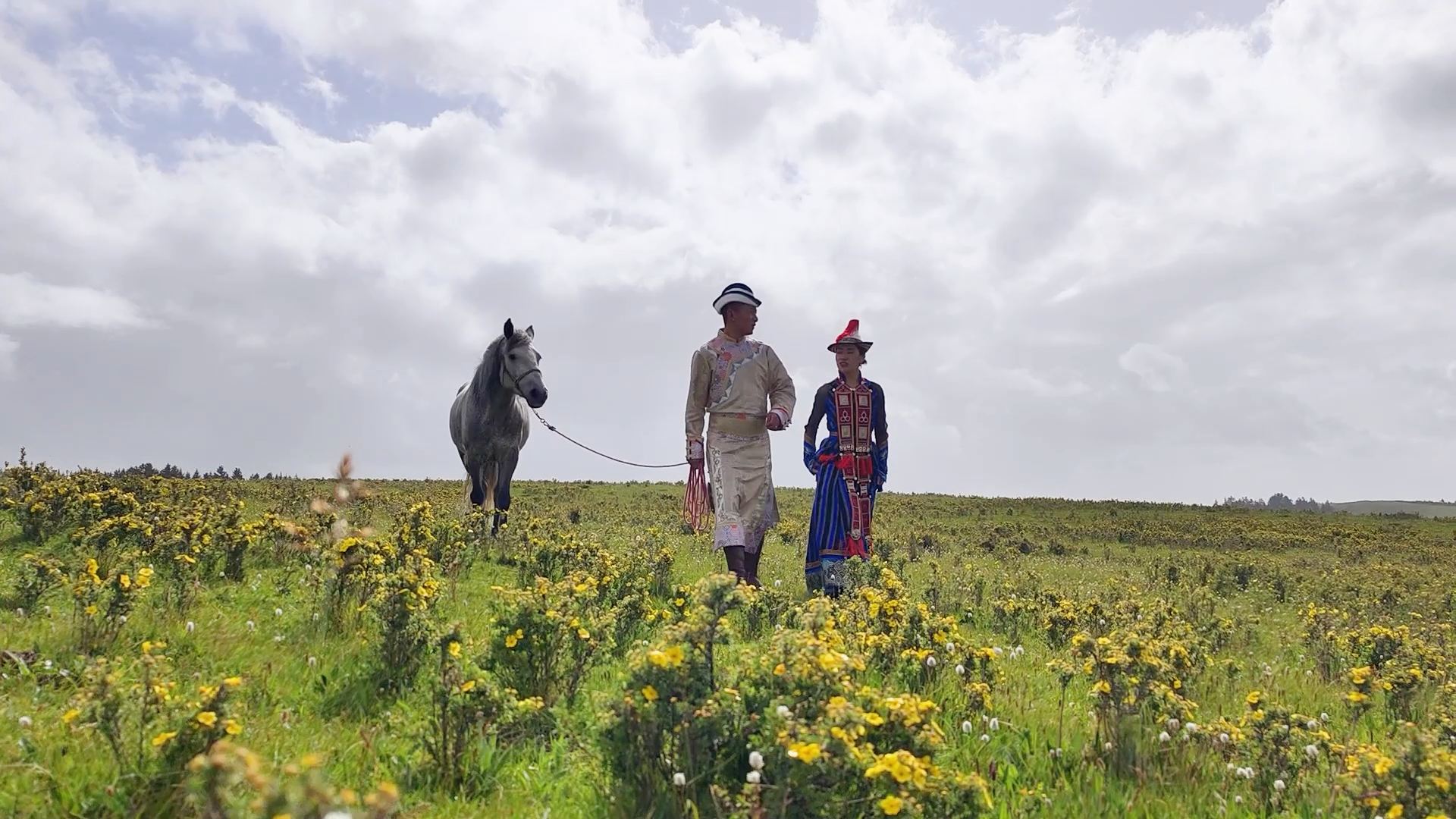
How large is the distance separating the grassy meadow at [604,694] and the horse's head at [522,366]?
264 centimetres

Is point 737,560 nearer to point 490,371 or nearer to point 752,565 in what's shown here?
point 752,565

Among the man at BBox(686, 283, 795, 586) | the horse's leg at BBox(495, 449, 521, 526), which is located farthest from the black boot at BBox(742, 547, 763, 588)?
the horse's leg at BBox(495, 449, 521, 526)

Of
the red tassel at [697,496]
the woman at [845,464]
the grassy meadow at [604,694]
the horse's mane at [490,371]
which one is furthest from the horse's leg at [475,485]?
the woman at [845,464]

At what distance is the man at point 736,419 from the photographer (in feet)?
27.2

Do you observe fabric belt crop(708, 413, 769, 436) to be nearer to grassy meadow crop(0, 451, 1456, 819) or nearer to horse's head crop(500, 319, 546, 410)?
grassy meadow crop(0, 451, 1456, 819)

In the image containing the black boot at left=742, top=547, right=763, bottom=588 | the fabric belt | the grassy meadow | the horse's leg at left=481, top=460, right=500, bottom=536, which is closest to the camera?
the grassy meadow

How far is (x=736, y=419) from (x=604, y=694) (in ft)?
15.8

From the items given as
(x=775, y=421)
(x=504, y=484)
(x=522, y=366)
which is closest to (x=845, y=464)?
(x=775, y=421)

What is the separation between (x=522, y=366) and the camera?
11.9 m

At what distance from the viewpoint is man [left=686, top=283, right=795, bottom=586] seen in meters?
8.30

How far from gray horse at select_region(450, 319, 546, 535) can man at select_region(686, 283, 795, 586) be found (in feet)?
12.9

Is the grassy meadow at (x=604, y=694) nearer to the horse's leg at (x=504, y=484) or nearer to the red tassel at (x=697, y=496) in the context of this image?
the red tassel at (x=697, y=496)

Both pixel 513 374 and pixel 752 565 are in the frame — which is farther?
pixel 513 374

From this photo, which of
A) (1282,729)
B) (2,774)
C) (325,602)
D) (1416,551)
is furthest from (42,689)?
(1416,551)
